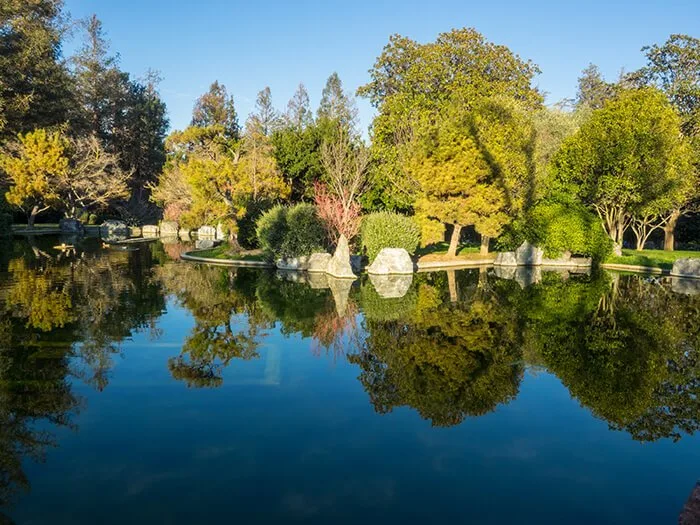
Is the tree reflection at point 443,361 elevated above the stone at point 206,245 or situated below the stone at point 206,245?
below

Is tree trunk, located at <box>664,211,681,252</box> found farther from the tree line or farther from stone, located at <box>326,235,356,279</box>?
stone, located at <box>326,235,356,279</box>

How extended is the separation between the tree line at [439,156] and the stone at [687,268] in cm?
456

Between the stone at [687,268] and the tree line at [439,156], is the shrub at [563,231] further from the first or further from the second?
the stone at [687,268]

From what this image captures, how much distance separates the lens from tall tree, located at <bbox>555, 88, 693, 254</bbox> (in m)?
27.8

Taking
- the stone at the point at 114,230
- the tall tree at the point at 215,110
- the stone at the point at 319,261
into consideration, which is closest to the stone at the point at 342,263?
the stone at the point at 319,261

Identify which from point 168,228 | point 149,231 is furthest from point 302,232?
point 168,228

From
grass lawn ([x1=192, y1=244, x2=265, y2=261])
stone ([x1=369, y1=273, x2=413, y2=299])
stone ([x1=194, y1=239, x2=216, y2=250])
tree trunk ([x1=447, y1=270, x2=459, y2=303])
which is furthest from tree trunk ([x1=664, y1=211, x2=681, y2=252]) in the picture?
stone ([x1=194, y1=239, x2=216, y2=250])

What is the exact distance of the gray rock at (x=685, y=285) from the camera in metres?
19.2

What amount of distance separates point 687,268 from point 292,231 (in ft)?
59.5

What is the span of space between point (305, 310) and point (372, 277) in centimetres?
761

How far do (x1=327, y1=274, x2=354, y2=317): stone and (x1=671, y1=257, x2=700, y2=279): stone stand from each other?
15.1 m

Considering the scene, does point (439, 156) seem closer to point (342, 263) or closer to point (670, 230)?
point (342, 263)

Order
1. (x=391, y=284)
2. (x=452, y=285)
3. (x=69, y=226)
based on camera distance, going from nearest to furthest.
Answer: (x=452, y=285), (x=391, y=284), (x=69, y=226)

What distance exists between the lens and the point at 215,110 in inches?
3002
